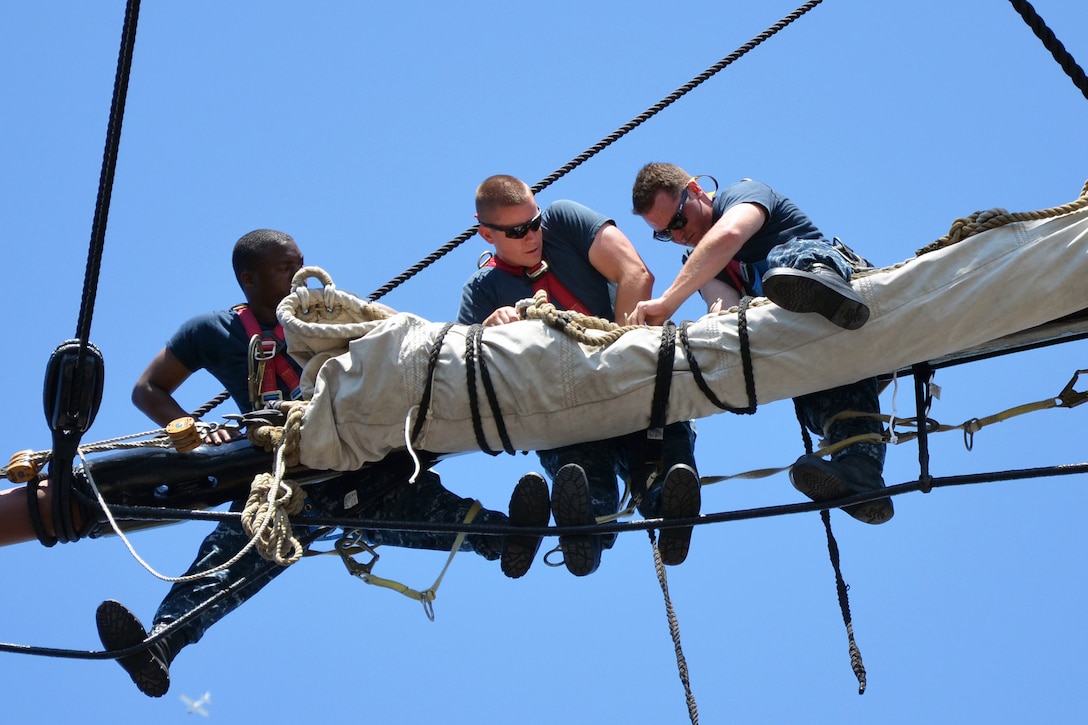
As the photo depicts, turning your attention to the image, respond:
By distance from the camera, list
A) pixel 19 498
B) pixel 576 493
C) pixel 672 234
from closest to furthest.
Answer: pixel 576 493
pixel 19 498
pixel 672 234

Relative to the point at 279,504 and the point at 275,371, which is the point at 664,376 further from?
the point at 275,371

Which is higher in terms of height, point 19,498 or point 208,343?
point 208,343

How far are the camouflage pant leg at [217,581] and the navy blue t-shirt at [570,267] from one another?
5.54 ft

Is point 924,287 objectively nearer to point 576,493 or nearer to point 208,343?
point 576,493

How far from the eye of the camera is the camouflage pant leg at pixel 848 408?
23.4 ft

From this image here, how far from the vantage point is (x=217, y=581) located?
7484 mm

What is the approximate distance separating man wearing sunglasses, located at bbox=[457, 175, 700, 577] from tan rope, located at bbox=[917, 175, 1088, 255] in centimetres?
145

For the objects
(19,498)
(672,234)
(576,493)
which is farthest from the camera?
(672,234)

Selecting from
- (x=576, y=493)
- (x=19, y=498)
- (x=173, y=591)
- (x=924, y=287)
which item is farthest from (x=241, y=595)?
(x=924, y=287)

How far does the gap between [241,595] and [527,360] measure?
1.82 metres

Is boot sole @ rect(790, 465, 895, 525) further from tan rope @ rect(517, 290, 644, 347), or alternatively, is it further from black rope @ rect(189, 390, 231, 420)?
black rope @ rect(189, 390, 231, 420)

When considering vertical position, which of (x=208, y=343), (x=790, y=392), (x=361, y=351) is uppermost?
(x=208, y=343)

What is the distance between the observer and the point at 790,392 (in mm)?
7020

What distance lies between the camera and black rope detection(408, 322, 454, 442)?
23.0ft
